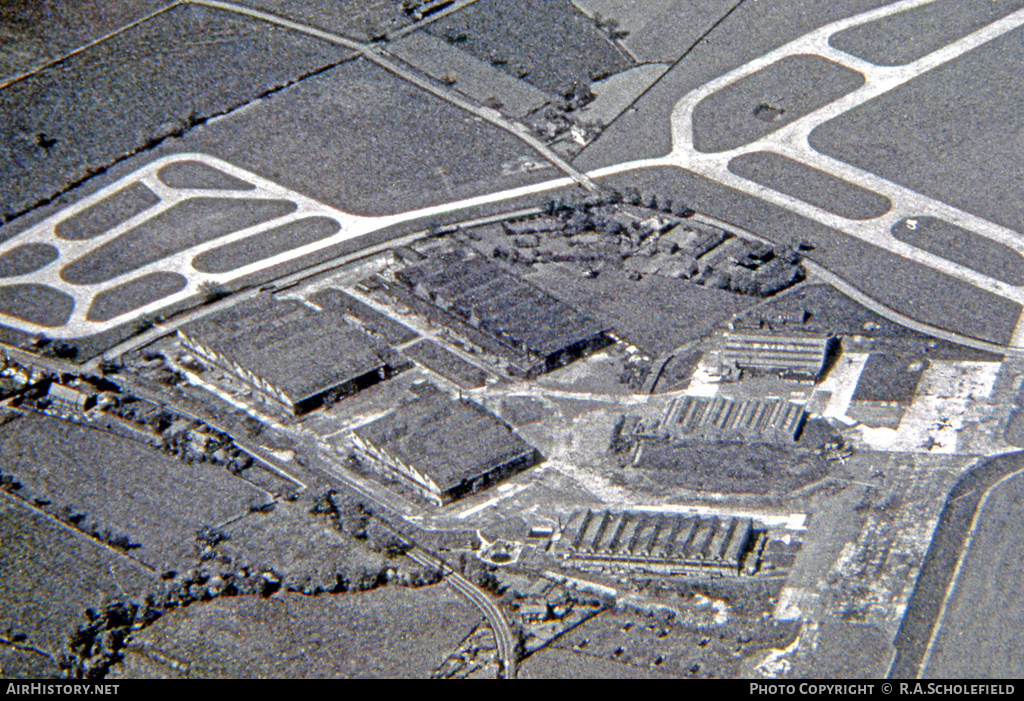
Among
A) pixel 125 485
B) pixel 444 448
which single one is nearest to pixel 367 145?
pixel 444 448

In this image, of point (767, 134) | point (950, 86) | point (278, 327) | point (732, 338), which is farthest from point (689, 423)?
point (950, 86)

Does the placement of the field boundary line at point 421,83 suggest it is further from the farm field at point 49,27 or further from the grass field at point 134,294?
the grass field at point 134,294

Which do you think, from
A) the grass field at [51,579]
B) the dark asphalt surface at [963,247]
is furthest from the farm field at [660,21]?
the grass field at [51,579]

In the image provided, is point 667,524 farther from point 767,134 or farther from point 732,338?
point 767,134

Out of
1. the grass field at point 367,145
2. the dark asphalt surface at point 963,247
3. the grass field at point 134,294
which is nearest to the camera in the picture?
the dark asphalt surface at point 963,247

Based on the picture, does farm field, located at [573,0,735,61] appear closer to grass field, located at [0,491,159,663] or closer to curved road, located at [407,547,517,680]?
curved road, located at [407,547,517,680]

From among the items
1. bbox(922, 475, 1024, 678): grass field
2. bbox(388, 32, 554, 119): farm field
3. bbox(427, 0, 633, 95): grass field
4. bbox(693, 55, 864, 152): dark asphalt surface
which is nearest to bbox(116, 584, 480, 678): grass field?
bbox(922, 475, 1024, 678): grass field
